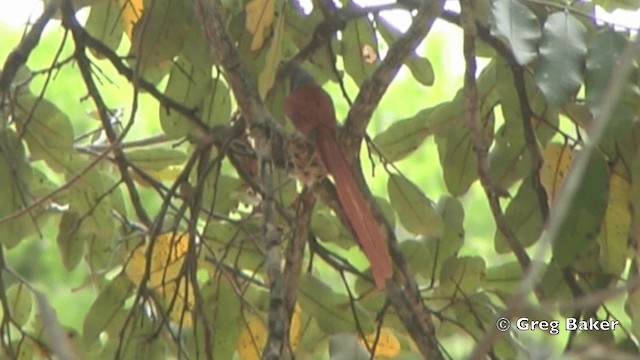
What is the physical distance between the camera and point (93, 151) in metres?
1.79

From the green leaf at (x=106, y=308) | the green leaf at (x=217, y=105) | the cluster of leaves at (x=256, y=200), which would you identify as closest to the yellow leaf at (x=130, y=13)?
the cluster of leaves at (x=256, y=200)

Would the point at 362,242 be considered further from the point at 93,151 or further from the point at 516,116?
the point at 93,151

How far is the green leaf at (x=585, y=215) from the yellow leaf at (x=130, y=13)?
66cm

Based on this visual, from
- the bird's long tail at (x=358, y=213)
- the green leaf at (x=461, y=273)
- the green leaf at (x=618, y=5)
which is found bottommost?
the bird's long tail at (x=358, y=213)

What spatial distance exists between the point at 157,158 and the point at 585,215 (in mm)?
745

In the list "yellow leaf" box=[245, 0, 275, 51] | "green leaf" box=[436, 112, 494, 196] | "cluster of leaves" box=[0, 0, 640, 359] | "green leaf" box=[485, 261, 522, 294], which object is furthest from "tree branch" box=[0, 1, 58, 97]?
"green leaf" box=[485, 261, 522, 294]

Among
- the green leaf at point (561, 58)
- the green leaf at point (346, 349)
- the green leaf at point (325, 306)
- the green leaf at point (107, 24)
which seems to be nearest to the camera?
the green leaf at point (561, 58)

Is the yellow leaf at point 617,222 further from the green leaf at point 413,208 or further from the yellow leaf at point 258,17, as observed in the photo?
the yellow leaf at point 258,17

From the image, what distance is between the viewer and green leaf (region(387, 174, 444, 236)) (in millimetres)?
1609

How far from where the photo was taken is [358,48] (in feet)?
5.59

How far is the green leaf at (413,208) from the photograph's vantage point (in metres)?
1.61

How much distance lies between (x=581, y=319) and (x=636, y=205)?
0.20 m

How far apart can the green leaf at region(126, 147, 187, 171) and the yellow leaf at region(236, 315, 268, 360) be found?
0.99ft

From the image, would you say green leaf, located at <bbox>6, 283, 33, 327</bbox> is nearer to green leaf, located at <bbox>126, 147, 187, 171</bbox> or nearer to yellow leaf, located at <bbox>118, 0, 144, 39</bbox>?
green leaf, located at <bbox>126, 147, 187, 171</bbox>
